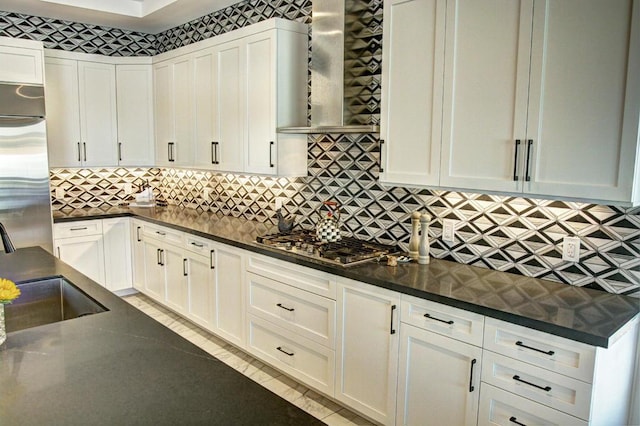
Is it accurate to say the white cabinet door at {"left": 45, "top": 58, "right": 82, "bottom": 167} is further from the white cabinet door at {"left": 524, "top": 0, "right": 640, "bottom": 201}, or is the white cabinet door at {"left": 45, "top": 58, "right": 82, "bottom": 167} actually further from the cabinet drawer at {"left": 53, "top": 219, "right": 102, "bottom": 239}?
the white cabinet door at {"left": 524, "top": 0, "right": 640, "bottom": 201}

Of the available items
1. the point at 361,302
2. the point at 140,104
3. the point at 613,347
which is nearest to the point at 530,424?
the point at 613,347

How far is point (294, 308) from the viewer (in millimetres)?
3135

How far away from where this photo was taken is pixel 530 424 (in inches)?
80.5

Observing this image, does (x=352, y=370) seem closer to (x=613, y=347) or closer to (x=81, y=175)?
(x=613, y=347)

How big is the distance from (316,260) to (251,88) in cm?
159

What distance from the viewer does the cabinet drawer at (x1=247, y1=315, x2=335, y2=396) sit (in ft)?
9.73

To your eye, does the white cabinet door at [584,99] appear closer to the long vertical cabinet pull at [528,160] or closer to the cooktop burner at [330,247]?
the long vertical cabinet pull at [528,160]

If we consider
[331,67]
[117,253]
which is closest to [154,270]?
[117,253]

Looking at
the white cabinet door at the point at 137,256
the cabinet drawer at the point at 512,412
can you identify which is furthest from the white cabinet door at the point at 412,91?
the white cabinet door at the point at 137,256

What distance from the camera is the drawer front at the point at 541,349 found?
1.88m

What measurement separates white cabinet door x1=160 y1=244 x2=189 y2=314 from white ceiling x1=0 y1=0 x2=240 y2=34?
2159 mm

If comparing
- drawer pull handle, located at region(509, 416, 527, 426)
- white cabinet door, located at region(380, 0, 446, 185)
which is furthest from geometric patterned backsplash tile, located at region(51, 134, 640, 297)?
drawer pull handle, located at region(509, 416, 527, 426)

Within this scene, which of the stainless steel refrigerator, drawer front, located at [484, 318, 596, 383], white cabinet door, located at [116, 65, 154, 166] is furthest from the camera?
white cabinet door, located at [116, 65, 154, 166]

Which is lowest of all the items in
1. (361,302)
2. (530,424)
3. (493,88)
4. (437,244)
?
(530,424)
